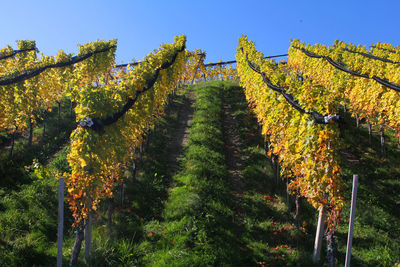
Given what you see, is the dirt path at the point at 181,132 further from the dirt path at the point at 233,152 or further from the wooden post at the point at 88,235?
the wooden post at the point at 88,235

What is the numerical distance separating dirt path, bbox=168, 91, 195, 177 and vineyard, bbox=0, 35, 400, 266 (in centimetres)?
13

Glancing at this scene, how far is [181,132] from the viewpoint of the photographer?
51.5 feet

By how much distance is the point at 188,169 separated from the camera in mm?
10898

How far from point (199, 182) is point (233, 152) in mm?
4144

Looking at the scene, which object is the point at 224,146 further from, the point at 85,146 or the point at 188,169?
the point at 85,146

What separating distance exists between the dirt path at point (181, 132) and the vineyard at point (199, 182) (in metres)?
0.13

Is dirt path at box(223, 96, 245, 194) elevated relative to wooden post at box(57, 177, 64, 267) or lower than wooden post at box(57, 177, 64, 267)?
elevated

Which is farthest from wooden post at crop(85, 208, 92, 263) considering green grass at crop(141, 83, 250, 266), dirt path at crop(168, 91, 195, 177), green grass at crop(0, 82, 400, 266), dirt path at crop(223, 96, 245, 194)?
dirt path at crop(223, 96, 245, 194)

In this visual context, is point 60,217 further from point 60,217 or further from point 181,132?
point 181,132

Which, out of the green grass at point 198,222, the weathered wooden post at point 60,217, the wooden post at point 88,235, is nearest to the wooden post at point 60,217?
the weathered wooden post at point 60,217

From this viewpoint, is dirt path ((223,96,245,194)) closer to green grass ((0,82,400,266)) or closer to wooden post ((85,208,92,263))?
green grass ((0,82,400,266))

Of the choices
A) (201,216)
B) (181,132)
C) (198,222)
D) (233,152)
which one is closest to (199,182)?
(201,216)

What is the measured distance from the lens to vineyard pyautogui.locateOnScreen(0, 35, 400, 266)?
18.7 feet

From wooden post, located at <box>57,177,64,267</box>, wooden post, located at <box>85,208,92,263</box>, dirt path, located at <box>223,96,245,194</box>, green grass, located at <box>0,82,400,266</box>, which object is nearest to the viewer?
wooden post, located at <box>57,177,64,267</box>
